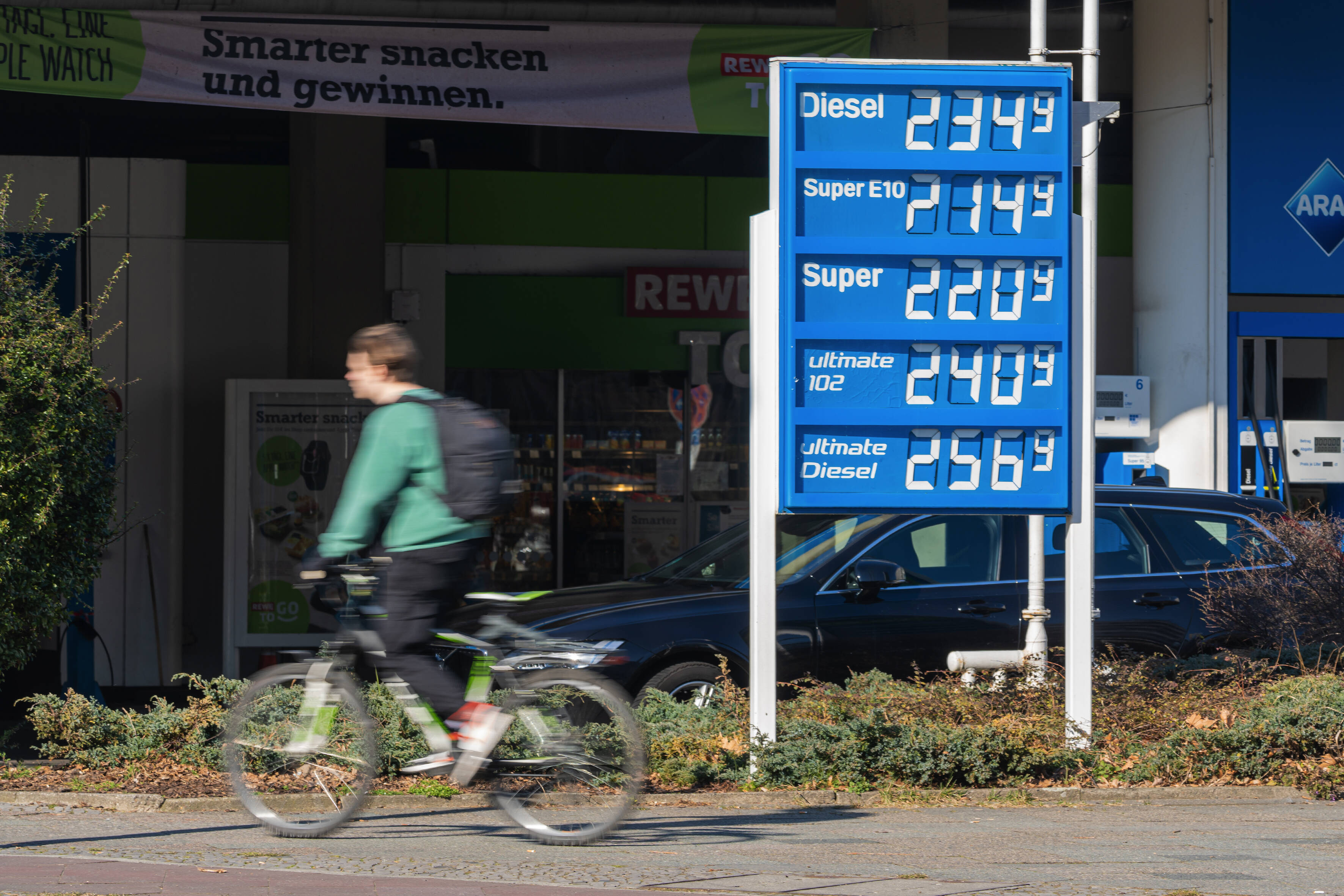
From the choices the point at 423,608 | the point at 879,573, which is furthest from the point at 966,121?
the point at 423,608

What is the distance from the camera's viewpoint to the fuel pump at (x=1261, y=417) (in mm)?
13055

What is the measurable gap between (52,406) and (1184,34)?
10.3 m

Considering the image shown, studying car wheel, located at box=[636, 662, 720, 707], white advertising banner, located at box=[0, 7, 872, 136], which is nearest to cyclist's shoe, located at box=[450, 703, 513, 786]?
car wheel, located at box=[636, 662, 720, 707]

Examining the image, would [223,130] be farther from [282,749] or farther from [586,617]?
[282,749]

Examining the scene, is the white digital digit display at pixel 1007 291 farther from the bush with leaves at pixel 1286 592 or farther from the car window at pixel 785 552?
the bush with leaves at pixel 1286 592

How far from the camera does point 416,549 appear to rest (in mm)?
4859

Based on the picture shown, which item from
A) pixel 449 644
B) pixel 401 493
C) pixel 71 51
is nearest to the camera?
pixel 401 493

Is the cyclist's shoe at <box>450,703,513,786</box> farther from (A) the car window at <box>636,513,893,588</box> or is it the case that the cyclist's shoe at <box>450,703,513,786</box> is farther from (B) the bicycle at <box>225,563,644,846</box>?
(A) the car window at <box>636,513,893,588</box>

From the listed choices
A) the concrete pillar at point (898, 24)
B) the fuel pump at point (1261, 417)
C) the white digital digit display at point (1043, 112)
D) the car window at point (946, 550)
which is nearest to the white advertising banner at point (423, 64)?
the concrete pillar at point (898, 24)

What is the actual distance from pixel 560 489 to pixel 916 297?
26.5ft

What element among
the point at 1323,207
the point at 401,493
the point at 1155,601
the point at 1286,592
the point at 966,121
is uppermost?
the point at 1323,207

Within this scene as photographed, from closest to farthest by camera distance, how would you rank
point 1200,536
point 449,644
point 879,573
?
point 449,644
point 879,573
point 1200,536

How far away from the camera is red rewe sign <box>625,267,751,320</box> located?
46.0 feet

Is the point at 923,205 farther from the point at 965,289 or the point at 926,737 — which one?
the point at 926,737
